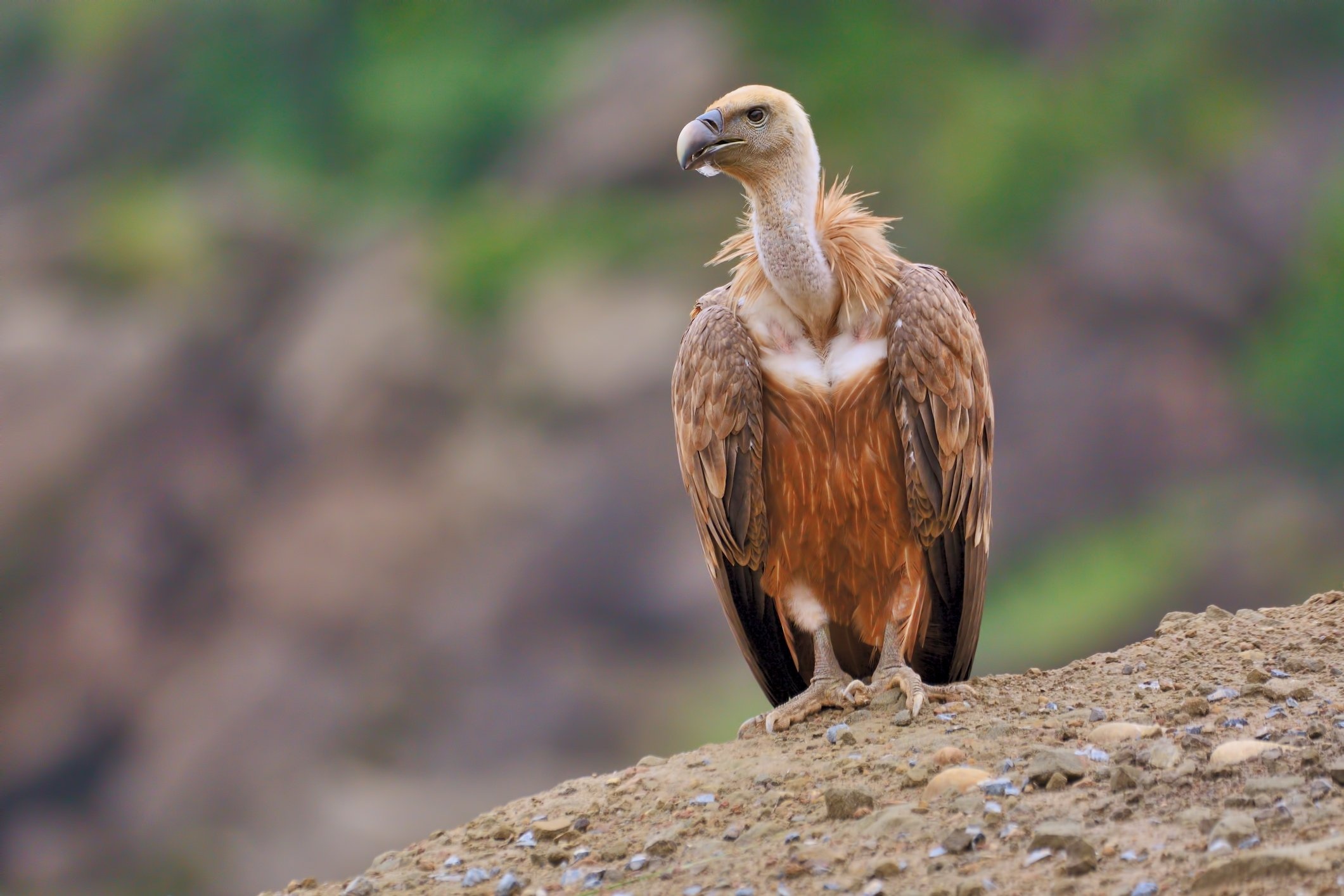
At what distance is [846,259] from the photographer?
4527 mm

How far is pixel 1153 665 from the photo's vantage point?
433 cm

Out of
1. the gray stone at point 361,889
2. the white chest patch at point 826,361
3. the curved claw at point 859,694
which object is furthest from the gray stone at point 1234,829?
the gray stone at point 361,889

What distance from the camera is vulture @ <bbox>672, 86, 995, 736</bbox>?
436cm

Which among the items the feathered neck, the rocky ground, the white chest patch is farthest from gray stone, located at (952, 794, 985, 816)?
the feathered neck

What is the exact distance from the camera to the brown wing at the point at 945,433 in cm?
431

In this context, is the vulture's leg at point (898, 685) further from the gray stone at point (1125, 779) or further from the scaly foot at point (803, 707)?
the gray stone at point (1125, 779)

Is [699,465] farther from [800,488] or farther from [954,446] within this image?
[954,446]

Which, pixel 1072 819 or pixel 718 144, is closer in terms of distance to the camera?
pixel 1072 819

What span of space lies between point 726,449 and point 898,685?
3.22ft

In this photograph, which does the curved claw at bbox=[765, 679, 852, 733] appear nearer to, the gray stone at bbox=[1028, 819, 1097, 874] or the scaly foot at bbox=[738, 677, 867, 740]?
the scaly foot at bbox=[738, 677, 867, 740]

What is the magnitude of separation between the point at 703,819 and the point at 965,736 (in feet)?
2.67

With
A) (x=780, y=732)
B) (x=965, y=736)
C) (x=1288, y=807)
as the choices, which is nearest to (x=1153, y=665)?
(x=965, y=736)

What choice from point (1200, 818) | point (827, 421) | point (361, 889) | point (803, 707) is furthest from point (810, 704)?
point (1200, 818)

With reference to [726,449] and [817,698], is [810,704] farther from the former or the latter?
[726,449]
